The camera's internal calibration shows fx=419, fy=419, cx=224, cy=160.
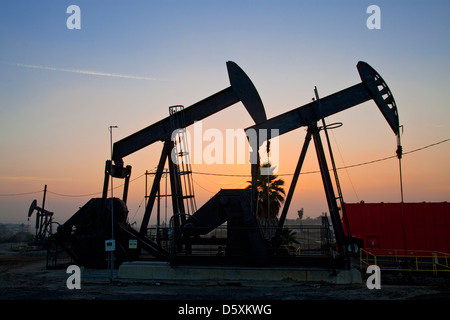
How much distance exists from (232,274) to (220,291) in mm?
1621

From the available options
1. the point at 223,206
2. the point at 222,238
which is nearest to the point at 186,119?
the point at 223,206

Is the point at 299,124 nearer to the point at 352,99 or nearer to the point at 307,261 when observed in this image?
Answer: the point at 352,99

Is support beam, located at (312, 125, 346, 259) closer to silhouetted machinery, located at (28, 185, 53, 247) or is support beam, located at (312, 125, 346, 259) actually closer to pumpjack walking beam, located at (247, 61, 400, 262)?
pumpjack walking beam, located at (247, 61, 400, 262)

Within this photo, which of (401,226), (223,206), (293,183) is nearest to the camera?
(223,206)

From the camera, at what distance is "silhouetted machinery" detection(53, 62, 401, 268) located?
1380 centimetres

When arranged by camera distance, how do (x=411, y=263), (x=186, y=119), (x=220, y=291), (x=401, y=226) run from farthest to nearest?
(x=401, y=226) < (x=411, y=263) < (x=186, y=119) < (x=220, y=291)

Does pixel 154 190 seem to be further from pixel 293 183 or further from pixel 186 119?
pixel 293 183

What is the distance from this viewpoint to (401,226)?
21.2m

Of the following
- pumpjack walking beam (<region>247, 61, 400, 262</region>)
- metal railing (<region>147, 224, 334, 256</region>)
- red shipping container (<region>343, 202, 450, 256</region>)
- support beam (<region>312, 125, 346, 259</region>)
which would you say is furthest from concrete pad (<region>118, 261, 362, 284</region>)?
red shipping container (<region>343, 202, 450, 256</region>)
